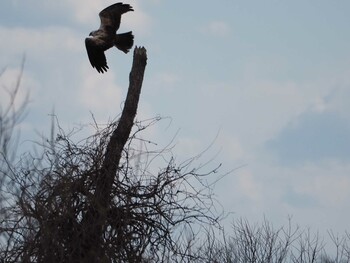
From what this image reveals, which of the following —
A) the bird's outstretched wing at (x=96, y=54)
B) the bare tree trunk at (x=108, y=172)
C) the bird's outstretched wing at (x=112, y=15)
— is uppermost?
the bird's outstretched wing at (x=112, y=15)

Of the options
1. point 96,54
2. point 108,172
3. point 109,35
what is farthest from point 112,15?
point 108,172

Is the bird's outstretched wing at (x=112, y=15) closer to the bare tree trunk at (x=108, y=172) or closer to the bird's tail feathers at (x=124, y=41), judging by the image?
the bird's tail feathers at (x=124, y=41)

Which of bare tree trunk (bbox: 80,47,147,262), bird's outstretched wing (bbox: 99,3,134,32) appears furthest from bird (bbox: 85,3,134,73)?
bare tree trunk (bbox: 80,47,147,262)

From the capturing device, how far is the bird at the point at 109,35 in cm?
1077

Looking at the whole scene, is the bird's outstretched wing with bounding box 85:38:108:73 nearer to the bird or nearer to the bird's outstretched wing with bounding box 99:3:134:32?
the bird

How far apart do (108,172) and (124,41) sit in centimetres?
197

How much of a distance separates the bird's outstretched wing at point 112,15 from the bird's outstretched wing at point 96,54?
0.21m

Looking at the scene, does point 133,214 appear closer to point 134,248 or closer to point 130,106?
point 134,248

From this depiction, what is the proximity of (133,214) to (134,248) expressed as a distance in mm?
374

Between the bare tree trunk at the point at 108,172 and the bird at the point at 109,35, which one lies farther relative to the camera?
the bird at the point at 109,35

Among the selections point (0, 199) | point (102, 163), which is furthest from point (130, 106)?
point (0, 199)

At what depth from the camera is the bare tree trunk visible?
357 inches

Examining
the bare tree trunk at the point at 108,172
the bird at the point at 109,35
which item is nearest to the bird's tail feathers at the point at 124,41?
the bird at the point at 109,35

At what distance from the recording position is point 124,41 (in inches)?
424
